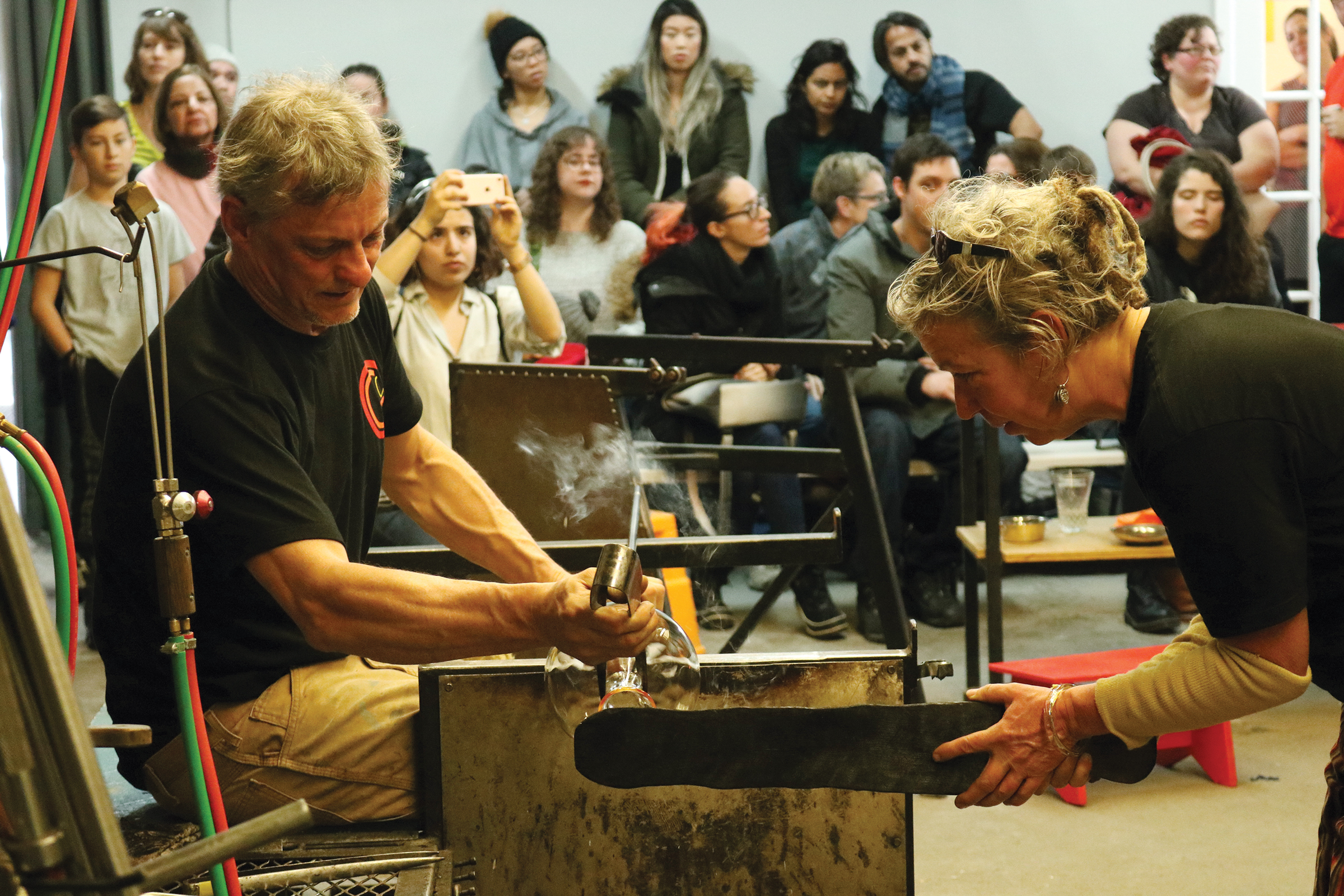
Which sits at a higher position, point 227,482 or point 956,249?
point 956,249

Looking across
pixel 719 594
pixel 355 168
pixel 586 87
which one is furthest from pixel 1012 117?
pixel 355 168

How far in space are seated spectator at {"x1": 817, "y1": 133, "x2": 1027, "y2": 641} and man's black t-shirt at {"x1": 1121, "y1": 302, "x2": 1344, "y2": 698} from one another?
3436 mm

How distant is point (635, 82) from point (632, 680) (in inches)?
206

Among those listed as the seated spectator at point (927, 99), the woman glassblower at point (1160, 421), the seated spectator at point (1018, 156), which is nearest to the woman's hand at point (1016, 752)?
the woman glassblower at point (1160, 421)

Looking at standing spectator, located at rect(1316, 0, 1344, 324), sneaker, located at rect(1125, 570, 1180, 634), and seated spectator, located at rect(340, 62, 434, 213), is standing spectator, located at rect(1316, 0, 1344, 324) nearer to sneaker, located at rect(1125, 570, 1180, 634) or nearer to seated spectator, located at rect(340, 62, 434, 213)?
sneaker, located at rect(1125, 570, 1180, 634)

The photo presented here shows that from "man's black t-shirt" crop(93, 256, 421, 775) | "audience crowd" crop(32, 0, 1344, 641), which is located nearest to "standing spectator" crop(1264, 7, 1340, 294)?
"audience crowd" crop(32, 0, 1344, 641)

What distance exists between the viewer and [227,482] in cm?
157

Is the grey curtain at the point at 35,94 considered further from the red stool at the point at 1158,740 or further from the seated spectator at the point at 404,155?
the red stool at the point at 1158,740

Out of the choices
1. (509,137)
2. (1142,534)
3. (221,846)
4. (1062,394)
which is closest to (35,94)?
(509,137)

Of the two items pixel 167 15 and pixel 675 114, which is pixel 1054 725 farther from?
pixel 675 114

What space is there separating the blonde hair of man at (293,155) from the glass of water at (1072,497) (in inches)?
110

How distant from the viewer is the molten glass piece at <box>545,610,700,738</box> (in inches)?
67.0

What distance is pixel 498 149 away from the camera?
6332mm

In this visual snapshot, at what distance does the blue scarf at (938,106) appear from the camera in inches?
247
